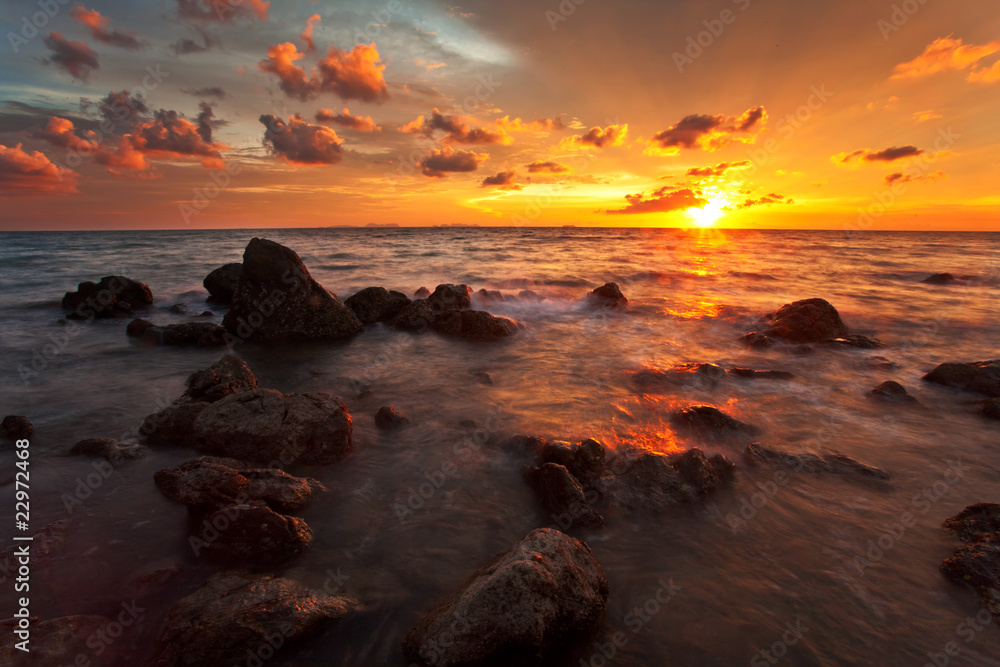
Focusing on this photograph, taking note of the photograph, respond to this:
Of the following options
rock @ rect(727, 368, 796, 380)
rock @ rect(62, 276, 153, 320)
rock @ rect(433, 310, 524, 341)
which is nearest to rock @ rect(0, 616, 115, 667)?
rock @ rect(433, 310, 524, 341)

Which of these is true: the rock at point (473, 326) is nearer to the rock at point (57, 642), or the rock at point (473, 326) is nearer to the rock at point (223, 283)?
the rock at point (223, 283)

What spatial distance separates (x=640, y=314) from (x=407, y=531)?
1415 cm

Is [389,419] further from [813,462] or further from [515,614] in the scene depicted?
[813,462]

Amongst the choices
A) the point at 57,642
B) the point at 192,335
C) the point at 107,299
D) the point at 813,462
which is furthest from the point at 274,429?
the point at 107,299

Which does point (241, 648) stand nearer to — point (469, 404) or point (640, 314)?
point (469, 404)

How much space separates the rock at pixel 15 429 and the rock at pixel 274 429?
94.9 inches

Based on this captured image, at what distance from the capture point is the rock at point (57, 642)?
313cm

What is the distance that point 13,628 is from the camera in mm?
3373

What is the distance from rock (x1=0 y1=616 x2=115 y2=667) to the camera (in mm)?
3135

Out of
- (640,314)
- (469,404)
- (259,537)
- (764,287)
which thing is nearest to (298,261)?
(469,404)

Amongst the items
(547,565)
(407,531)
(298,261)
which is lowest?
(407,531)

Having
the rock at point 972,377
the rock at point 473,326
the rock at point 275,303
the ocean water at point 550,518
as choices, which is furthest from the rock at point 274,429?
the rock at point 972,377

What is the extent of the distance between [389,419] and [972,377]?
11533 millimetres

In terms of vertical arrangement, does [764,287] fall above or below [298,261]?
below
